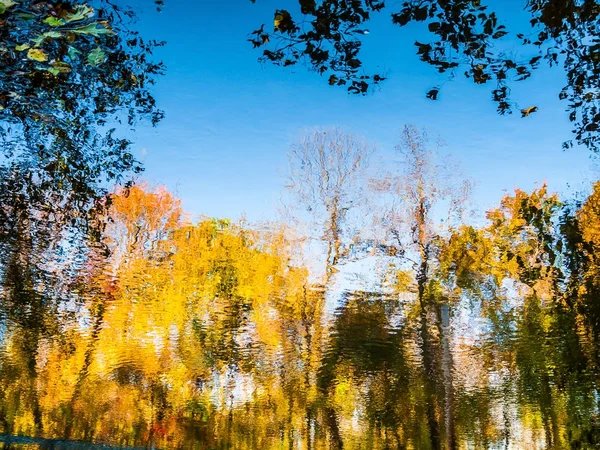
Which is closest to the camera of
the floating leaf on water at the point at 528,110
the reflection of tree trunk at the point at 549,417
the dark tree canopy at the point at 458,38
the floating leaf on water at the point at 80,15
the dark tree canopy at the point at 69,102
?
the floating leaf on water at the point at 80,15

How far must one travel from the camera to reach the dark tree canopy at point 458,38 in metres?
2.46

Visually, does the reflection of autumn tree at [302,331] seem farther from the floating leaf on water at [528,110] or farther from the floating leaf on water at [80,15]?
the floating leaf on water at [80,15]

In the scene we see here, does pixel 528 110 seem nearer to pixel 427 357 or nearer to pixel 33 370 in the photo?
pixel 427 357

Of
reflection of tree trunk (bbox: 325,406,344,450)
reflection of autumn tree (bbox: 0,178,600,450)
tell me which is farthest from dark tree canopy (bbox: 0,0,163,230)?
reflection of tree trunk (bbox: 325,406,344,450)

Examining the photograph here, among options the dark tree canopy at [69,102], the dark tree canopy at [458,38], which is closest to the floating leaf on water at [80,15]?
the dark tree canopy at [69,102]

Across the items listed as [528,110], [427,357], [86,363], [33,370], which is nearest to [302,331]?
[427,357]

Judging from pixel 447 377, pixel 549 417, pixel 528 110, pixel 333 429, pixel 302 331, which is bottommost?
pixel 333 429

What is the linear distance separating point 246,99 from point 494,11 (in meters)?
1.98

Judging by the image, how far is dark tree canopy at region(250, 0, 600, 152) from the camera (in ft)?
8.07

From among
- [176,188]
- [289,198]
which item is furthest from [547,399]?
[176,188]

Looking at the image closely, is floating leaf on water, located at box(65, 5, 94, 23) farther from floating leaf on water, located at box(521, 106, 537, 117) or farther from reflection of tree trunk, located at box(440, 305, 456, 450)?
reflection of tree trunk, located at box(440, 305, 456, 450)

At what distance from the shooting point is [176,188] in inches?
164

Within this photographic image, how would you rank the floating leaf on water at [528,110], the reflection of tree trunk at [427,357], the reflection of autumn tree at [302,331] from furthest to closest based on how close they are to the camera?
the reflection of tree trunk at [427,357]
the reflection of autumn tree at [302,331]
the floating leaf on water at [528,110]

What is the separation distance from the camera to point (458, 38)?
2520 mm
